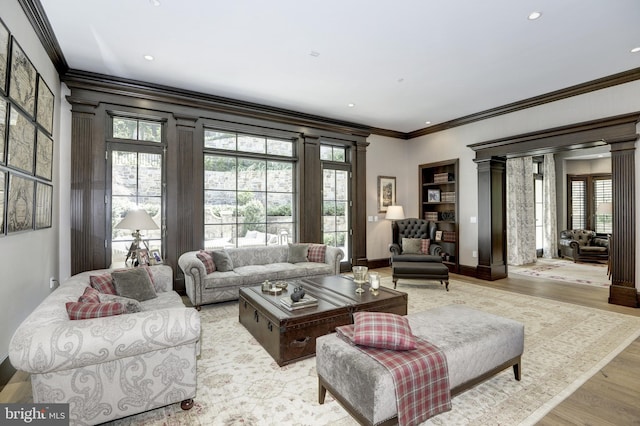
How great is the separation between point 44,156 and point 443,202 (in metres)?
6.85

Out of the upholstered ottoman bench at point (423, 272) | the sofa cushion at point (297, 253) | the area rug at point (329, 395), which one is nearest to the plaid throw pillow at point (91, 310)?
the area rug at point (329, 395)

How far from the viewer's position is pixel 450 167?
22.9 feet

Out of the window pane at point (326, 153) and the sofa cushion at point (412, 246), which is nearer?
the sofa cushion at point (412, 246)

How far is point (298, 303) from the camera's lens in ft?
9.57

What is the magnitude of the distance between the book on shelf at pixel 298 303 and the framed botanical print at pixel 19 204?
91.1 inches

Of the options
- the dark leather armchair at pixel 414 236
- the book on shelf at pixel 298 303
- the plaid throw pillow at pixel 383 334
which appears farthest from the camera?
the dark leather armchair at pixel 414 236

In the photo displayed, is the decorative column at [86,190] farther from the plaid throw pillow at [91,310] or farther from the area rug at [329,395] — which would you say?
the plaid throw pillow at [91,310]

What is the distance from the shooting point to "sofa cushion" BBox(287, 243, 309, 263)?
5.34 m

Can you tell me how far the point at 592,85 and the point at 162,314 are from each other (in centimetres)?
628

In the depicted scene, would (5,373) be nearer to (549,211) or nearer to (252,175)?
(252,175)

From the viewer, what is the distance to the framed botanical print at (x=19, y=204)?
2.42 meters

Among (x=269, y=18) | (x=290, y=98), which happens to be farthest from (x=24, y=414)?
(x=290, y=98)

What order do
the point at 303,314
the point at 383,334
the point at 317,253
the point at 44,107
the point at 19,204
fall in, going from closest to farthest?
the point at 383,334, the point at 19,204, the point at 303,314, the point at 44,107, the point at 317,253

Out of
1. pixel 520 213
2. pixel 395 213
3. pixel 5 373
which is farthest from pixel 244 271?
pixel 520 213
